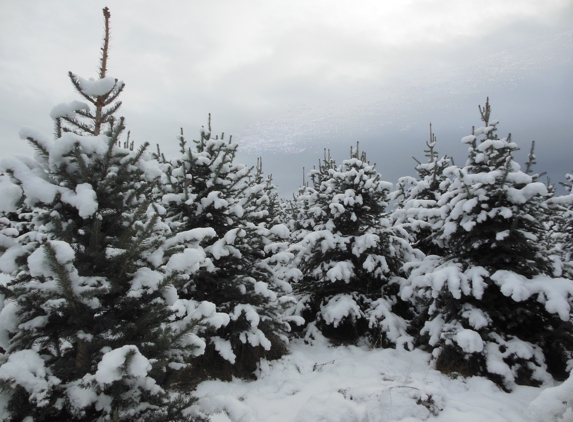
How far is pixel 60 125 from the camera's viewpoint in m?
3.13

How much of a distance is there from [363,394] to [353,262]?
4.22 m

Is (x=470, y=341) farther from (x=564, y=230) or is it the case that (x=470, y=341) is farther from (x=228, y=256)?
(x=564, y=230)

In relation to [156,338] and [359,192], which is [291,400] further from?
[359,192]

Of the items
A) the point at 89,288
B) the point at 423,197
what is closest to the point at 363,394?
the point at 89,288

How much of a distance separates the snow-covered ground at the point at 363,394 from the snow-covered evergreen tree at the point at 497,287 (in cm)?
48

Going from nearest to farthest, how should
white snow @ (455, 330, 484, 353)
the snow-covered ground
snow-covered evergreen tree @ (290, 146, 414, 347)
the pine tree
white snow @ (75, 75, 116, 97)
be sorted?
the pine tree, white snow @ (75, 75, 116, 97), the snow-covered ground, white snow @ (455, 330, 484, 353), snow-covered evergreen tree @ (290, 146, 414, 347)

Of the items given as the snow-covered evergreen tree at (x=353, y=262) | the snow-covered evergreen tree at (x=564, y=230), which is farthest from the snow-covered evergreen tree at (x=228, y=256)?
the snow-covered evergreen tree at (x=564, y=230)

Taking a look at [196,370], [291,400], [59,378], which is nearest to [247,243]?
[196,370]

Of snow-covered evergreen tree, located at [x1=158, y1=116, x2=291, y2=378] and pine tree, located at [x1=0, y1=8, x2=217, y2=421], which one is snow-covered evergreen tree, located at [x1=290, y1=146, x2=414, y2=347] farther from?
pine tree, located at [x1=0, y1=8, x2=217, y2=421]

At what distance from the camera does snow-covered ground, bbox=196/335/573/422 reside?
3.89 metres

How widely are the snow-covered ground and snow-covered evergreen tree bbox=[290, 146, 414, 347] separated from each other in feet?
2.86

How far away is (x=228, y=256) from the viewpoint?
6.50m

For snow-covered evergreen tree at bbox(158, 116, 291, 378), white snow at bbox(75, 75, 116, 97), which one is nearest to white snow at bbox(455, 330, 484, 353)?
snow-covered evergreen tree at bbox(158, 116, 291, 378)

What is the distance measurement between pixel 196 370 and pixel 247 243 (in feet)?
8.79
